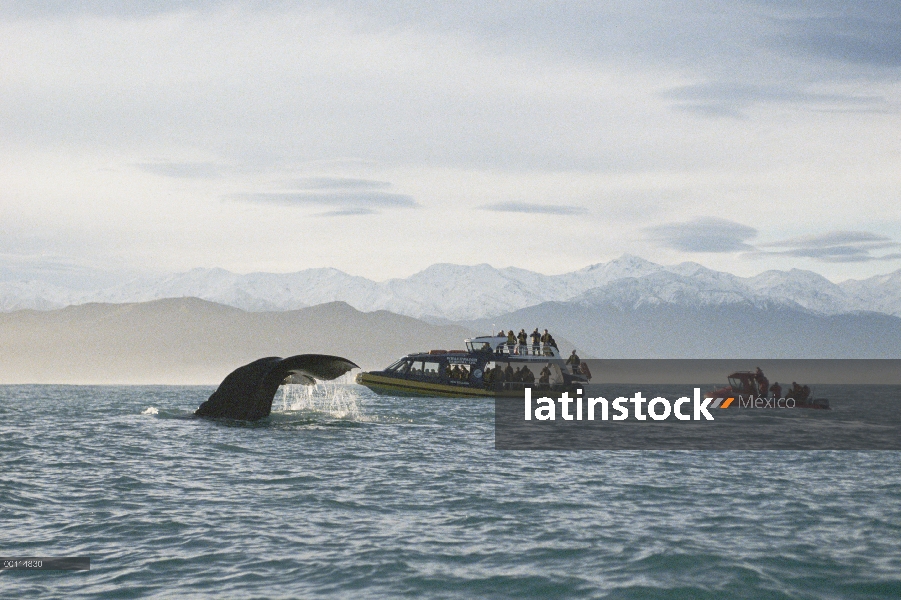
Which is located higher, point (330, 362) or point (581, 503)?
point (330, 362)

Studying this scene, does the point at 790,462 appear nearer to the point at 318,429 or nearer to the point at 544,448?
the point at 544,448

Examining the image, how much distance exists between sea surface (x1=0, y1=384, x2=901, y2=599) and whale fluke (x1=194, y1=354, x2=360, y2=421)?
130 inches

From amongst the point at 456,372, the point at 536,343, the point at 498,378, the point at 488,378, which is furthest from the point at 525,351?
the point at 456,372

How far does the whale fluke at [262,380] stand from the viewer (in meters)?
29.3

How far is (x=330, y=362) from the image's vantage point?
2936cm

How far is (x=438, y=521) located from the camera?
1525 centimetres

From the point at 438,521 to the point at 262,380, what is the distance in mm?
16636

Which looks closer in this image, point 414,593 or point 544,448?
point 414,593

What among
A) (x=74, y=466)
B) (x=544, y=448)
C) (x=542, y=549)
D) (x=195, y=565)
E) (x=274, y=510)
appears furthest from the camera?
(x=544, y=448)

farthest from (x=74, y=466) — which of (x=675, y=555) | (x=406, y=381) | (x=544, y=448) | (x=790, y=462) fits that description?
(x=406, y=381)

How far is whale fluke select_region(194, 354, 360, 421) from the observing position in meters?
29.3

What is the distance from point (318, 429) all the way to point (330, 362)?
9.57ft

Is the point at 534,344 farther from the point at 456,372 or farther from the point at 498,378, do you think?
the point at 456,372

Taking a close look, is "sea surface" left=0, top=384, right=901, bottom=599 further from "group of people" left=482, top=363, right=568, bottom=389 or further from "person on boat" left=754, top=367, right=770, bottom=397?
"group of people" left=482, top=363, right=568, bottom=389
